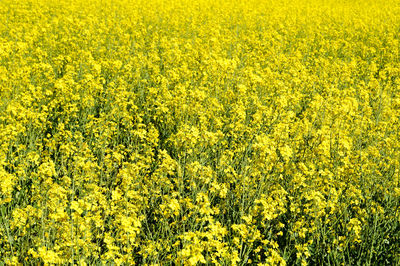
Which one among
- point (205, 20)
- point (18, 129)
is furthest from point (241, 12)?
point (18, 129)

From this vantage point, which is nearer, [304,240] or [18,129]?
[304,240]

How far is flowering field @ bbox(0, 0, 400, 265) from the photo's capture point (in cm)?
313

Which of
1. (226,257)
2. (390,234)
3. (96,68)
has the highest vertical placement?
(96,68)

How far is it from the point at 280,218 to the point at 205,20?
999 cm

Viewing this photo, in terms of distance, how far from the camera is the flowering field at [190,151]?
3.13 metres

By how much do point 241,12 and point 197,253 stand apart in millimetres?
13676

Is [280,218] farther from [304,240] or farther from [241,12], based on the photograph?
[241,12]

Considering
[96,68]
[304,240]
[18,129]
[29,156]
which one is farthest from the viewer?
[96,68]

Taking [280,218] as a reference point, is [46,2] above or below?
above

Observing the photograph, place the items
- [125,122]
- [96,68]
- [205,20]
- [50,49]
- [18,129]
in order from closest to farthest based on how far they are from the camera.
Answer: [18,129] < [125,122] < [96,68] < [50,49] < [205,20]

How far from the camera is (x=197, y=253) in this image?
8.23 feet

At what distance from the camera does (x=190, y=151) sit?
380 centimetres

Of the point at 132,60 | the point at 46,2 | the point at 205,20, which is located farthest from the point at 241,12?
the point at 132,60

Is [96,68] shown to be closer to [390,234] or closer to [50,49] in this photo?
[50,49]
